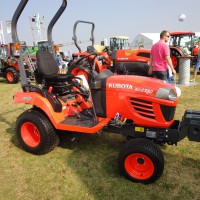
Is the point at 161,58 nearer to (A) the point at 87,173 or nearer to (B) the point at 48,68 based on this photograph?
(B) the point at 48,68

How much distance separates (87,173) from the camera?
112 inches

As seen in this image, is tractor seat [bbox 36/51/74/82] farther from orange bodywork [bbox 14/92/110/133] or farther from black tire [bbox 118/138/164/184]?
black tire [bbox 118/138/164/184]

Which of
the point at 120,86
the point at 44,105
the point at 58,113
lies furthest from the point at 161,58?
the point at 44,105

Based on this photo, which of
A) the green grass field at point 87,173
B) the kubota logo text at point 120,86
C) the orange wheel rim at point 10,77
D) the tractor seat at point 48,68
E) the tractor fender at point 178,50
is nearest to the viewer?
the green grass field at point 87,173

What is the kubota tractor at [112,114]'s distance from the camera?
2.54m

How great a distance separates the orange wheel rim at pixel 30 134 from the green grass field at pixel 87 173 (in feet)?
0.57

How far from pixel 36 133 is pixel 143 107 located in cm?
159

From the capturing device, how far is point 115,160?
10.0ft

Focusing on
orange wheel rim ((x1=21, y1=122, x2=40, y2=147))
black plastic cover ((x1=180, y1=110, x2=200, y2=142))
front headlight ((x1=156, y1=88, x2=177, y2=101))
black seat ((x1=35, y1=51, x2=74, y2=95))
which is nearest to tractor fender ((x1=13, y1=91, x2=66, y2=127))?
black seat ((x1=35, y1=51, x2=74, y2=95))

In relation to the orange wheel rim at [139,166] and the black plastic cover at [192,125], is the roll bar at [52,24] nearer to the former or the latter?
the orange wheel rim at [139,166]

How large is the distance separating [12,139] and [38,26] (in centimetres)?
2330

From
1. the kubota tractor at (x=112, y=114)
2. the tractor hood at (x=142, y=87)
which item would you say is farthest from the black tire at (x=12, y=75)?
the tractor hood at (x=142, y=87)

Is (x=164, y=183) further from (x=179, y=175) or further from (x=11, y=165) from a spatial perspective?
(x=11, y=165)

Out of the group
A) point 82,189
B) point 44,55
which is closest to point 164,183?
point 82,189
